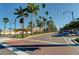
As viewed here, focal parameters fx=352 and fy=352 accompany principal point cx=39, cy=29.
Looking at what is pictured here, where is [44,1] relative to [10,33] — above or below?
above

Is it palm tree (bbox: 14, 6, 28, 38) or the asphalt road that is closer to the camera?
the asphalt road

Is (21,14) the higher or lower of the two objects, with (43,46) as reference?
higher

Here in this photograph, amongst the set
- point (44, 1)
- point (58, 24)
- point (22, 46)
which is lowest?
point (22, 46)

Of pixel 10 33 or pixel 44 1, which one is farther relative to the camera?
pixel 10 33

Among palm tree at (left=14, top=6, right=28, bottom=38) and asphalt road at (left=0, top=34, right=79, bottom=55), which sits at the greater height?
palm tree at (left=14, top=6, right=28, bottom=38)

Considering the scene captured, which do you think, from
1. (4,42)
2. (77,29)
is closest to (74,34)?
(77,29)

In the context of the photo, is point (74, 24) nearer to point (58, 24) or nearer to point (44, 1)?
point (58, 24)

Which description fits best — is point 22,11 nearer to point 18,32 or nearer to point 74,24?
point 18,32

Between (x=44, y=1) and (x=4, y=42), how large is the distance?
7.58 ft

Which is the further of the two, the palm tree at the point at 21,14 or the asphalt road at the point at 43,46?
the palm tree at the point at 21,14

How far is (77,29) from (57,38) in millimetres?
912

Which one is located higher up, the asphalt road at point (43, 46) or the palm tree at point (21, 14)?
the palm tree at point (21, 14)

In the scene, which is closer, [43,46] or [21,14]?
[43,46]

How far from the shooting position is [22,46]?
13.6 metres
